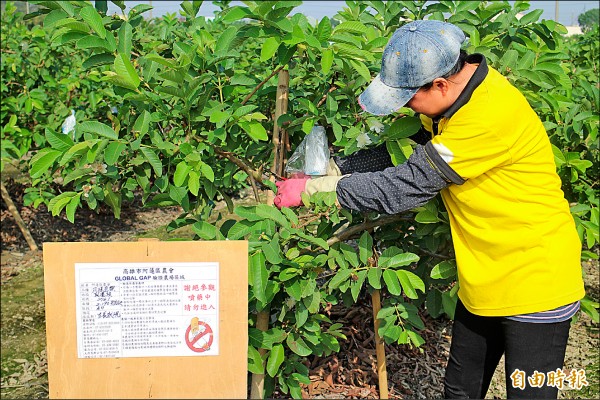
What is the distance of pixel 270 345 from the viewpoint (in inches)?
86.4

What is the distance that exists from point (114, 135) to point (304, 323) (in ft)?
2.85

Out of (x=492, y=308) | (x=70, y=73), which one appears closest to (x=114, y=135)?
(x=492, y=308)

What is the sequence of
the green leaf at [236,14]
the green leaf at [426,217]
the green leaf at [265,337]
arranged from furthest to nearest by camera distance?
the green leaf at [265,337] < the green leaf at [426,217] < the green leaf at [236,14]

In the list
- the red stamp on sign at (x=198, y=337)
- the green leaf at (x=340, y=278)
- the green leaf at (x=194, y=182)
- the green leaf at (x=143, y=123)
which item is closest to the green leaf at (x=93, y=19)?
the green leaf at (x=143, y=123)

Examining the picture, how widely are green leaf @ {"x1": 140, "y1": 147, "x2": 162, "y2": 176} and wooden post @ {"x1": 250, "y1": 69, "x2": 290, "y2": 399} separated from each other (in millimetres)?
390

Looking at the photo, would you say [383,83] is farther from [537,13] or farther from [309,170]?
[537,13]

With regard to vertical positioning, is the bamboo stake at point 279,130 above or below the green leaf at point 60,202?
above

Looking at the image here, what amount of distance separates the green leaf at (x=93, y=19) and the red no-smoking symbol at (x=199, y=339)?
92 centimetres

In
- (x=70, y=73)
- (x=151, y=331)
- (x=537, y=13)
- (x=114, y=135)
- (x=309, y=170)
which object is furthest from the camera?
(x=70, y=73)

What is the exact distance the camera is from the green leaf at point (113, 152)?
1884 mm

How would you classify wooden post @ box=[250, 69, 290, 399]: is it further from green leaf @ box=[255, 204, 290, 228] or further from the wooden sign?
the wooden sign

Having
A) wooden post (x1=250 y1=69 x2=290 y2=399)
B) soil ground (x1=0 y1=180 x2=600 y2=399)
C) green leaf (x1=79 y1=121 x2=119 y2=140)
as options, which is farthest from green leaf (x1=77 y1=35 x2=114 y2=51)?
soil ground (x1=0 y1=180 x2=600 y2=399)

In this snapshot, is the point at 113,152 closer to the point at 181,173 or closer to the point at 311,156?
the point at 181,173

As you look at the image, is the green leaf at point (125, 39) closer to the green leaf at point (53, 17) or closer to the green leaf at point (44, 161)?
the green leaf at point (53, 17)
